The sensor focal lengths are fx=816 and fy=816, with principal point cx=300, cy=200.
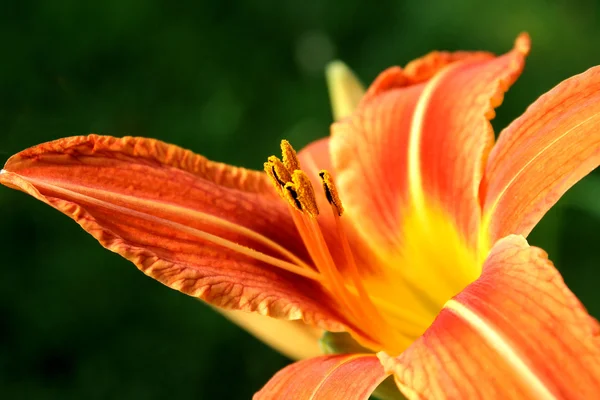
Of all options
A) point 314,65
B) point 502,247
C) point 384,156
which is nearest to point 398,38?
point 314,65

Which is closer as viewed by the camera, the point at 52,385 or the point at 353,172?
the point at 353,172

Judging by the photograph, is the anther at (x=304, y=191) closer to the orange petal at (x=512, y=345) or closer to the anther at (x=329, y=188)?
the anther at (x=329, y=188)

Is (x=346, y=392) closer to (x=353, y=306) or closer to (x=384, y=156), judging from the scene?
(x=353, y=306)

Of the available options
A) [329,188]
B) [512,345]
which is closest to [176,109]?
[329,188]

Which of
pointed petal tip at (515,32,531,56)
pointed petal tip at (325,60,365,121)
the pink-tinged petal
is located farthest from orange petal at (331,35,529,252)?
the pink-tinged petal

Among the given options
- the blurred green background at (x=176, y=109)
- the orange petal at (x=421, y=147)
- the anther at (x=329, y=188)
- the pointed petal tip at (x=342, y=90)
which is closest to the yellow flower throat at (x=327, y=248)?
the anther at (x=329, y=188)

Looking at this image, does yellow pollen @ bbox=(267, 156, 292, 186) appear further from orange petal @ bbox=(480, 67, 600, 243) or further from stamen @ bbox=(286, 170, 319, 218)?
orange petal @ bbox=(480, 67, 600, 243)

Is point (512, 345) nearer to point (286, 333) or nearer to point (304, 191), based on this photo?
point (304, 191)
